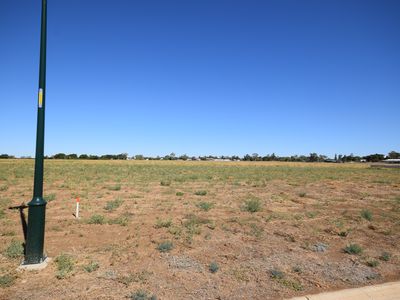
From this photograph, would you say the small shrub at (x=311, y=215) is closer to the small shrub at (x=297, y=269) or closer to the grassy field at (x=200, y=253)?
the grassy field at (x=200, y=253)

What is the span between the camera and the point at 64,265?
18.8 ft

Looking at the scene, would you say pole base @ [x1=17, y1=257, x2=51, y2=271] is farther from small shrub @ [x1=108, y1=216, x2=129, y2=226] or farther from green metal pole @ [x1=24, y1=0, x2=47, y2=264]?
small shrub @ [x1=108, y1=216, x2=129, y2=226]

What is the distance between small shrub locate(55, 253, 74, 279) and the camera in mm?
5336

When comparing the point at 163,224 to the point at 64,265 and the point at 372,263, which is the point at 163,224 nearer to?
the point at 64,265

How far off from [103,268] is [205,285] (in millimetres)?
2133

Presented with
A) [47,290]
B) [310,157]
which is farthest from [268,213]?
[310,157]

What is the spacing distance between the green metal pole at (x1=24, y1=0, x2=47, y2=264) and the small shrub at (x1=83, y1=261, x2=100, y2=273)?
3.17ft

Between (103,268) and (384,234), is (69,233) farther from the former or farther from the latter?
(384,234)

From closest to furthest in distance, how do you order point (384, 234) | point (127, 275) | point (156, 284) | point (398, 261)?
point (156, 284) < point (127, 275) < point (398, 261) < point (384, 234)

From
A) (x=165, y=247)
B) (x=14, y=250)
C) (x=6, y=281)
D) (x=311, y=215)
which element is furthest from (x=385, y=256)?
(x=14, y=250)

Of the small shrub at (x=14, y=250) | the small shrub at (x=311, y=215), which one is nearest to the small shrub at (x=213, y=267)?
the small shrub at (x=14, y=250)

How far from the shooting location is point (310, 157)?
197 m

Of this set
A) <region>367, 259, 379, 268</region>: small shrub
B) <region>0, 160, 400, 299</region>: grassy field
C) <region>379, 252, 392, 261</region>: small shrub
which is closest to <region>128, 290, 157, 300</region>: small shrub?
<region>0, 160, 400, 299</region>: grassy field

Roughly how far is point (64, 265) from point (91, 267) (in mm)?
550
